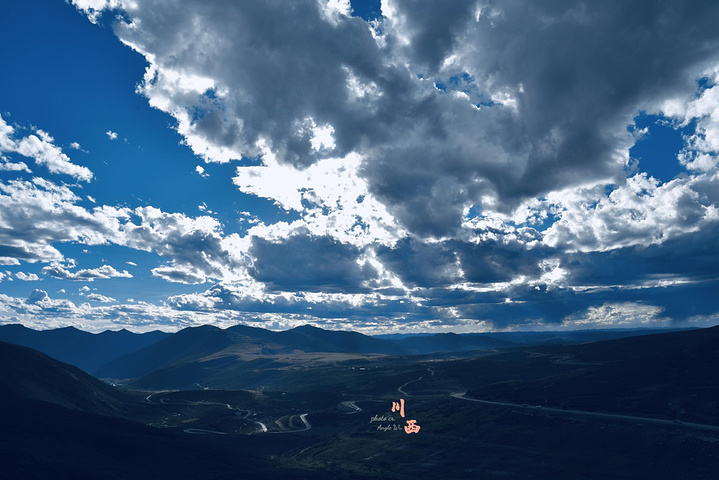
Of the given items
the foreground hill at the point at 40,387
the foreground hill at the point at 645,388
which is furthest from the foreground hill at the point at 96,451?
the foreground hill at the point at 645,388

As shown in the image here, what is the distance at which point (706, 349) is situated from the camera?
16050cm

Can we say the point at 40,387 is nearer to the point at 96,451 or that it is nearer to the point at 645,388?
the point at 96,451

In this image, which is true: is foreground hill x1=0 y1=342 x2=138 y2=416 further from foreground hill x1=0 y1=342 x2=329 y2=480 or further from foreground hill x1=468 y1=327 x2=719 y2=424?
foreground hill x1=468 y1=327 x2=719 y2=424

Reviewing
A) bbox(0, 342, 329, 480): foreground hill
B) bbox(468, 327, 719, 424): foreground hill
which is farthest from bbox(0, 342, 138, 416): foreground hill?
bbox(468, 327, 719, 424): foreground hill

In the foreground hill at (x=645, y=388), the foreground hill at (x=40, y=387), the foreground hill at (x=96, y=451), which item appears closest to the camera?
the foreground hill at (x=96, y=451)

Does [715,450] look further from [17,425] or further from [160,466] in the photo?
[17,425]

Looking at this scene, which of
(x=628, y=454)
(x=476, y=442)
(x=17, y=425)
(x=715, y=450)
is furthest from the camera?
(x=476, y=442)

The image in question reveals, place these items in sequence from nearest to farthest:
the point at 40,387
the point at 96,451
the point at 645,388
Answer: the point at 96,451
the point at 645,388
the point at 40,387

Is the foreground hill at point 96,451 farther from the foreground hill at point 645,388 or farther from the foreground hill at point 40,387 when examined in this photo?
the foreground hill at point 645,388

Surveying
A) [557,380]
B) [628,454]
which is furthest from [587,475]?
[557,380]

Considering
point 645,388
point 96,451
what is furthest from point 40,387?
point 645,388

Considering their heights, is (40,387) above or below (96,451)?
above

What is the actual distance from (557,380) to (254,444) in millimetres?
117707

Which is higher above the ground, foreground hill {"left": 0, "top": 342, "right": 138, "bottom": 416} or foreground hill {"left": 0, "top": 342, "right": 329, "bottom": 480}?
foreground hill {"left": 0, "top": 342, "right": 138, "bottom": 416}
